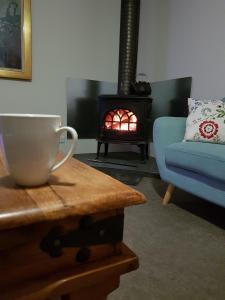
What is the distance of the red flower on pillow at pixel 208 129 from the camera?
1.50m

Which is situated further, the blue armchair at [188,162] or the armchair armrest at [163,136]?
the armchair armrest at [163,136]

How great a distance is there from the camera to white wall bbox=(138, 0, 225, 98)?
2.10 metres

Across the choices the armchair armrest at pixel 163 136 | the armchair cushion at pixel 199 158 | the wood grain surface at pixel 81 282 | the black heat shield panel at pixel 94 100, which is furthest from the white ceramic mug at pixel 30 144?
the black heat shield panel at pixel 94 100

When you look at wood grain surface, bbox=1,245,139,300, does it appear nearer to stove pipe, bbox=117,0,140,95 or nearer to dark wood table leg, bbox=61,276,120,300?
dark wood table leg, bbox=61,276,120,300

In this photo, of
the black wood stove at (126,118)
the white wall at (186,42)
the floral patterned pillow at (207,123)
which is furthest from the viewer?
the black wood stove at (126,118)

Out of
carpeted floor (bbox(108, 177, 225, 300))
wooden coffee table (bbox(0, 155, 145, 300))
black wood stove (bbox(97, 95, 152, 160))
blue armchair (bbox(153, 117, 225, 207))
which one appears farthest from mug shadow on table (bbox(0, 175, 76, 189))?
black wood stove (bbox(97, 95, 152, 160))

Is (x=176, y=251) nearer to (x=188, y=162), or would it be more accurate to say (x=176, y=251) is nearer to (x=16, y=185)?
(x=188, y=162)

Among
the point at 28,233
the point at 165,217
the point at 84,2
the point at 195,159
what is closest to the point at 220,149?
the point at 195,159

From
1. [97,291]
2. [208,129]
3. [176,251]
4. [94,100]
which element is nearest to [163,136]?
[208,129]

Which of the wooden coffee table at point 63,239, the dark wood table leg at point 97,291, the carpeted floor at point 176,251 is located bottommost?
the carpeted floor at point 176,251

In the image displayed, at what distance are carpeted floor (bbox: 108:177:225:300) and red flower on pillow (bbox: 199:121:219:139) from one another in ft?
1.56

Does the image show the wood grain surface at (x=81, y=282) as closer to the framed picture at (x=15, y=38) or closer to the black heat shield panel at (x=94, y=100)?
the black heat shield panel at (x=94, y=100)

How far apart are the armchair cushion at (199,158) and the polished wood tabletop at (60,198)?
88 centimetres

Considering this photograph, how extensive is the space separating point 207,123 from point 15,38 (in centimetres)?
207
